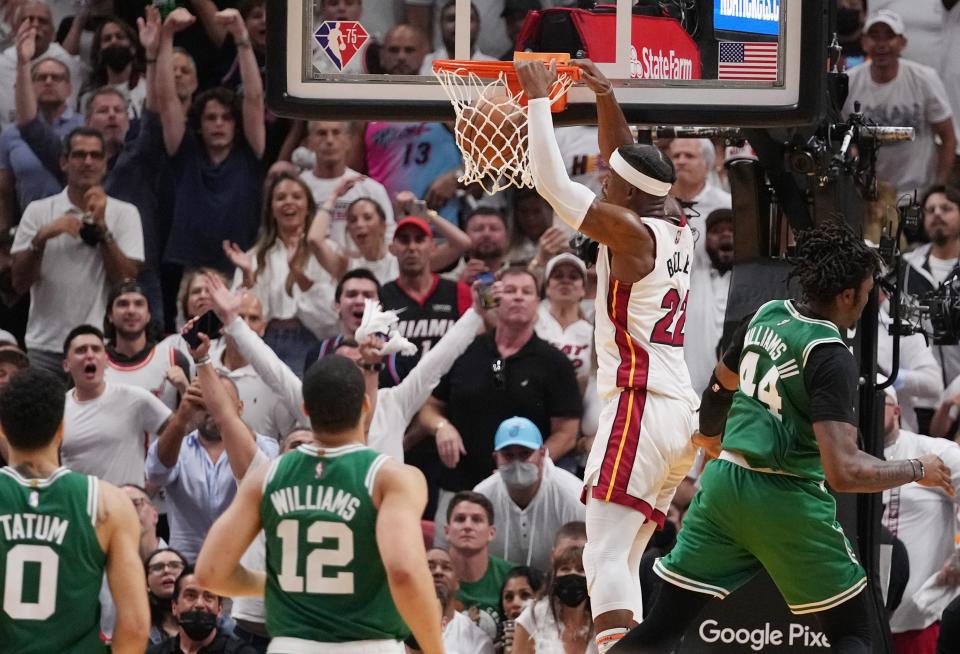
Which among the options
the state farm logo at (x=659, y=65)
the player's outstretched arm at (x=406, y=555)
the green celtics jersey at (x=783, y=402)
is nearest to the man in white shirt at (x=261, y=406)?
the state farm logo at (x=659, y=65)

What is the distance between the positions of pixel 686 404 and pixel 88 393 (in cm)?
470

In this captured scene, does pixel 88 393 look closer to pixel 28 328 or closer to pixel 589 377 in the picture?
→ pixel 28 328

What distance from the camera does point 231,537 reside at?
18.4 ft

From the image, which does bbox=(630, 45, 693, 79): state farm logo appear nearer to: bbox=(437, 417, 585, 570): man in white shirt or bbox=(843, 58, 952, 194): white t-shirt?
bbox=(437, 417, 585, 570): man in white shirt

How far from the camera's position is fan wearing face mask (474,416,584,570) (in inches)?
384

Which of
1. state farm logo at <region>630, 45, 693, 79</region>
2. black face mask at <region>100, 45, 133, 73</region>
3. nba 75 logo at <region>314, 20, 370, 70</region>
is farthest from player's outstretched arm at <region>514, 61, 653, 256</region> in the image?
black face mask at <region>100, 45, 133, 73</region>

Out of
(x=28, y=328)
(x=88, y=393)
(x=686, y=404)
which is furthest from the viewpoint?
(x=28, y=328)

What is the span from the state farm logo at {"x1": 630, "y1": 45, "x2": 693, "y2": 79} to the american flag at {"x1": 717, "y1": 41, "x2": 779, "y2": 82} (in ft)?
0.52

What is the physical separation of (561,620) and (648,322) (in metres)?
2.07

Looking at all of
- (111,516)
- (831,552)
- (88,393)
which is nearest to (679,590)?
(831,552)

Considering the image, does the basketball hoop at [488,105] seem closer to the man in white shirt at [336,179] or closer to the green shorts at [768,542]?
the green shorts at [768,542]

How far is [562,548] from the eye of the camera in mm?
8758

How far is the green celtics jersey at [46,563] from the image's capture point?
5.74 meters

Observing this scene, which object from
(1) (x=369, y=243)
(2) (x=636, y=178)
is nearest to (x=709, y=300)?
(1) (x=369, y=243)
